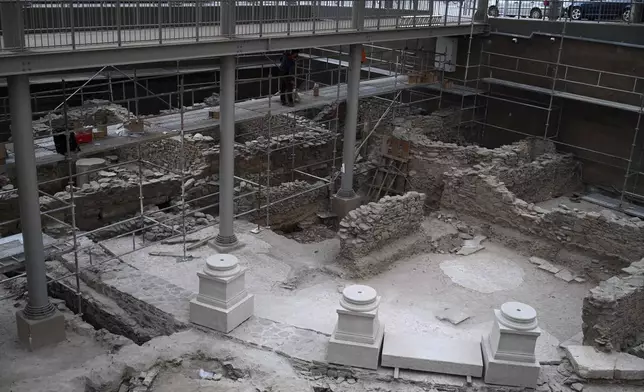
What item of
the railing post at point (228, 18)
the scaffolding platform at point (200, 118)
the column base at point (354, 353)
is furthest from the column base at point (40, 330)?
the railing post at point (228, 18)

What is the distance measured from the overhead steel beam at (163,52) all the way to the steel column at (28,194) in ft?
0.91

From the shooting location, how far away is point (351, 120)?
15586mm

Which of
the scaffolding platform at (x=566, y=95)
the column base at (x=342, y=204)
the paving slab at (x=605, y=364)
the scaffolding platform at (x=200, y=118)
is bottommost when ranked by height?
the column base at (x=342, y=204)

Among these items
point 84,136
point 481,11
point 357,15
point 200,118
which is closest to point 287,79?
point 357,15

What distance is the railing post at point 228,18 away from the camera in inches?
459

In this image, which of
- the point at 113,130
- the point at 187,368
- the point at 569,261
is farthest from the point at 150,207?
the point at 569,261

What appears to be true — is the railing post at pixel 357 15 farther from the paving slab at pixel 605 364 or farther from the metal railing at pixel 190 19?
the paving slab at pixel 605 364

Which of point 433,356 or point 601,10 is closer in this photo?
point 433,356

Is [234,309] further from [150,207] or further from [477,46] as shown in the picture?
[477,46]

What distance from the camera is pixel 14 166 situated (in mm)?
10227

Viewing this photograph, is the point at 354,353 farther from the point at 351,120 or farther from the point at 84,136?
the point at 351,120

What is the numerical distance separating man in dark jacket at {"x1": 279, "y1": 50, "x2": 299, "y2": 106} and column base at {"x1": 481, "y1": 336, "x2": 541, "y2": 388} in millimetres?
7529

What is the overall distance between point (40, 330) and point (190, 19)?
659 centimetres

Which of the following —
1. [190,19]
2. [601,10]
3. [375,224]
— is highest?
[601,10]
